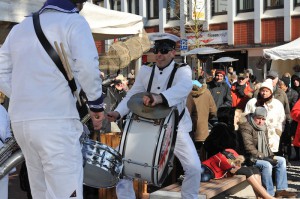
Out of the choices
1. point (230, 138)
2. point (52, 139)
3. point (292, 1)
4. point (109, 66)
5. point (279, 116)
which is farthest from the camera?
point (292, 1)

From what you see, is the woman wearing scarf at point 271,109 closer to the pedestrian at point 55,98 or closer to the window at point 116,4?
the pedestrian at point 55,98

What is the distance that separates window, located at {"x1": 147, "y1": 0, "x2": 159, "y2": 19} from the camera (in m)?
33.0

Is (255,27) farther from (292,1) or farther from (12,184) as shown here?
(12,184)

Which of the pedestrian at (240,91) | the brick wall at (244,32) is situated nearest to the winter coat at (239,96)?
the pedestrian at (240,91)

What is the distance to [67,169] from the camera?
3494 millimetres

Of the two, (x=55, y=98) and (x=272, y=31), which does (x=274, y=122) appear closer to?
(x=55, y=98)

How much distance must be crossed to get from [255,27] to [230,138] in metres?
21.5

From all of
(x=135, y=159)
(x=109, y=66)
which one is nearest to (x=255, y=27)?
(x=109, y=66)

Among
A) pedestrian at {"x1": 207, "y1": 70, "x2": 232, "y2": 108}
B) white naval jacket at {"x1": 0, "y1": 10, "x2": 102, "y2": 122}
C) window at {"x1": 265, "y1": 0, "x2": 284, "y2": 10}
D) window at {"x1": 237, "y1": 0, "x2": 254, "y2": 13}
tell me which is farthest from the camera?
window at {"x1": 237, "y1": 0, "x2": 254, "y2": 13}

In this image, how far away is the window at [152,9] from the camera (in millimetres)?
33000

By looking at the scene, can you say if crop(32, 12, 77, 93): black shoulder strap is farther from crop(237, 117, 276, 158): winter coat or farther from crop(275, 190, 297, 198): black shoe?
crop(275, 190, 297, 198): black shoe

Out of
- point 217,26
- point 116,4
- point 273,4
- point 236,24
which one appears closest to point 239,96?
point 273,4

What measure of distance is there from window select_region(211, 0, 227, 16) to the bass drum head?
25.5 meters

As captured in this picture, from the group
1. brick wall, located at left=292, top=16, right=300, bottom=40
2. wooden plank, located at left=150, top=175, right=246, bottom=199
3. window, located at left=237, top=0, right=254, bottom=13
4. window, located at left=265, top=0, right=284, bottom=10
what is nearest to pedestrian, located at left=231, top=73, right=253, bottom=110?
wooden plank, located at left=150, top=175, right=246, bottom=199
